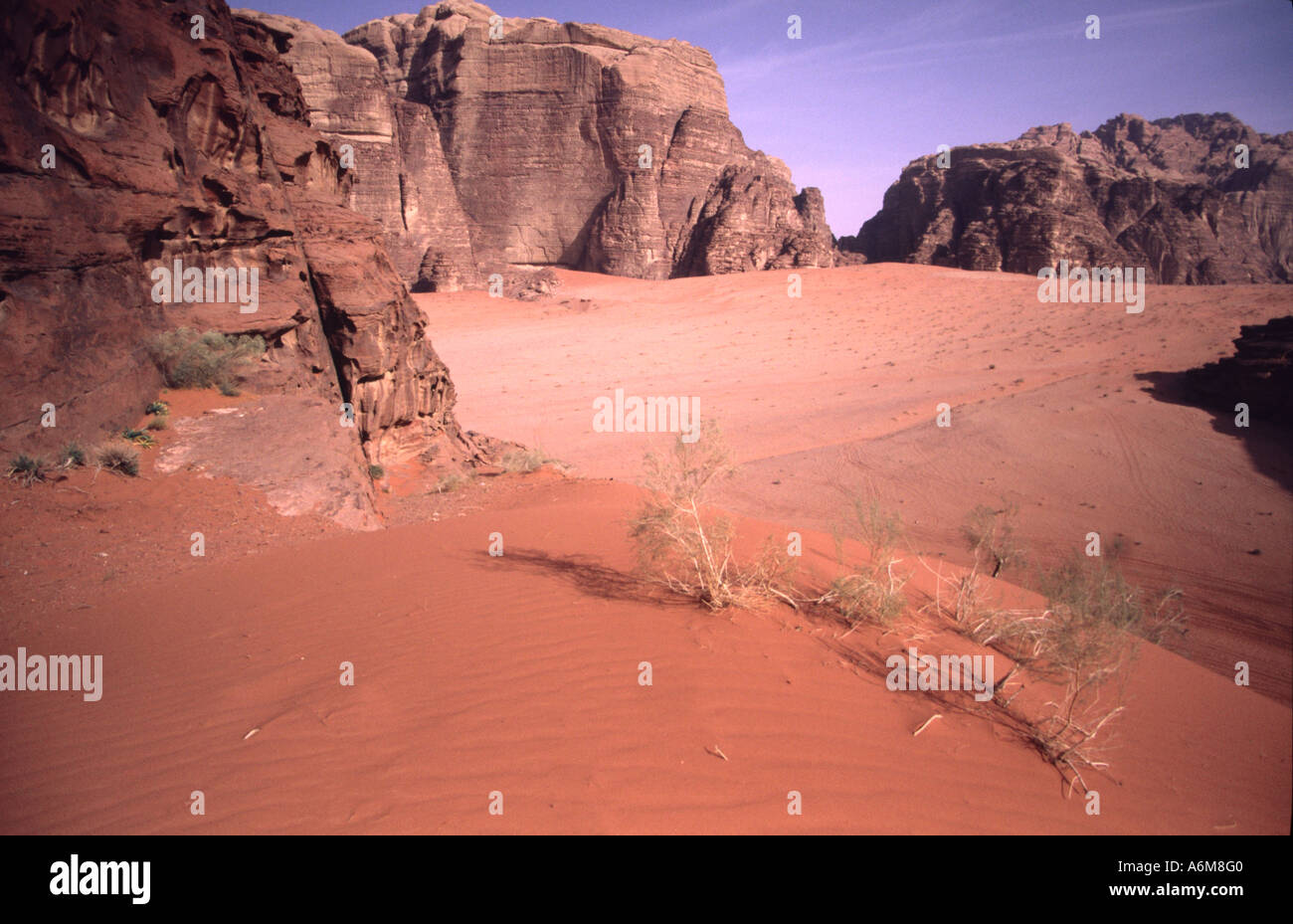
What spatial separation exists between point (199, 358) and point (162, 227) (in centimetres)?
175

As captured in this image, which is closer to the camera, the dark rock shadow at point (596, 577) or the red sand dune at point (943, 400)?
the dark rock shadow at point (596, 577)

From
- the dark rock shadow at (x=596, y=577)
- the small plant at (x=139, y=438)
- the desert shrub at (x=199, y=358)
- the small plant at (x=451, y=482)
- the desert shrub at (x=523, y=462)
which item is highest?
the desert shrub at (x=199, y=358)

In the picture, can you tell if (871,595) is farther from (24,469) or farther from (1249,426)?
(1249,426)

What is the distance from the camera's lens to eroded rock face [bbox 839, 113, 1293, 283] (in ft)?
123

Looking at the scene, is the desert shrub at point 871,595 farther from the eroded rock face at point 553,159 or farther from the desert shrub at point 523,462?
the eroded rock face at point 553,159

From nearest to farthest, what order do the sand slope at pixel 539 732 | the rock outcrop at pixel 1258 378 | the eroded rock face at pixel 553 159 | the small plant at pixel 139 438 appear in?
the sand slope at pixel 539 732, the small plant at pixel 139 438, the rock outcrop at pixel 1258 378, the eroded rock face at pixel 553 159

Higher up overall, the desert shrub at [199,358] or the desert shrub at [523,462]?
the desert shrub at [199,358]

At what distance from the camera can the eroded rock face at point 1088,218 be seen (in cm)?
3762

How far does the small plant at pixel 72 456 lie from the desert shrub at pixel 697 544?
19.7 ft

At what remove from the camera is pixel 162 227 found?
8.30 m

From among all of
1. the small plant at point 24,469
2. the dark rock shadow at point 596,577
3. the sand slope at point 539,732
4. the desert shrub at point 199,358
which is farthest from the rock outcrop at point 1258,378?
the small plant at point 24,469

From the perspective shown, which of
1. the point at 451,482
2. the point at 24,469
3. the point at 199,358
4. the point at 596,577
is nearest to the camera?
the point at 596,577

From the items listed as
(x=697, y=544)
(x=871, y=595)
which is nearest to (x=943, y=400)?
(x=871, y=595)
